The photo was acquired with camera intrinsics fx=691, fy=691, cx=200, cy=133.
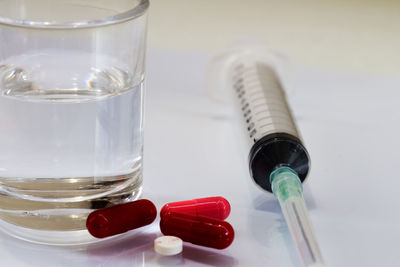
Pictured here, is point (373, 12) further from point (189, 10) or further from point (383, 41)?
point (189, 10)

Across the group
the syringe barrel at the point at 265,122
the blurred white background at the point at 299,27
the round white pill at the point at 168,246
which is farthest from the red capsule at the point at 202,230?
the blurred white background at the point at 299,27

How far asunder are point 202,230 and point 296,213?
0.35 feet

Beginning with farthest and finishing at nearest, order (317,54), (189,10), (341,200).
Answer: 1. (189,10)
2. (317,54)
3. (341,200)

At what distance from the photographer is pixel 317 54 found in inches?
77.9

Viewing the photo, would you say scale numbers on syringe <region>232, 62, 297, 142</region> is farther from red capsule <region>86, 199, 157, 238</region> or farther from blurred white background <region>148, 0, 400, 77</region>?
blurred white background <region>148, 0, 400, 77</region>

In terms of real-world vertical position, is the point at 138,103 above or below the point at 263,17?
below

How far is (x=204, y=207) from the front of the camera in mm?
833

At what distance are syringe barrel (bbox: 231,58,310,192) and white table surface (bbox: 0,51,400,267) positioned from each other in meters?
0.06

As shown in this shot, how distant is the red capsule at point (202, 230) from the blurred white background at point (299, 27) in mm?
1092

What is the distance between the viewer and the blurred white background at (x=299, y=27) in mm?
1975

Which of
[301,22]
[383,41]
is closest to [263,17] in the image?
[301,22]

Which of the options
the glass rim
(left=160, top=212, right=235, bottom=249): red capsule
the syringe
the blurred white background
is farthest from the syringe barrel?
the blurred white background

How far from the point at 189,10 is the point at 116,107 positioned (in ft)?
5.47

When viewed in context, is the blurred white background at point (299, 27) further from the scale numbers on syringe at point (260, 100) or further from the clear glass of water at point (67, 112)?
the clear glass of water at point (67, 112)
